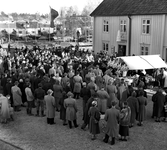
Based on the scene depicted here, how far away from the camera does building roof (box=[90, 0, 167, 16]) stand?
22.0 m

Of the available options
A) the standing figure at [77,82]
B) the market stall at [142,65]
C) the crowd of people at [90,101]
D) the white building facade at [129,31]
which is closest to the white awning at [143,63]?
the market stall at [142,65]

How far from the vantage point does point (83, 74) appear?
50.4 feet

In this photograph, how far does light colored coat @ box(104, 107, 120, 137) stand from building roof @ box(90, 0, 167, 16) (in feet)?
50.3

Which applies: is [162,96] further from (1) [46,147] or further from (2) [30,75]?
(2) [30,75]

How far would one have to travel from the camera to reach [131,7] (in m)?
24.9

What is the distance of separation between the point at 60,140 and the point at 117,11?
64.0 feet

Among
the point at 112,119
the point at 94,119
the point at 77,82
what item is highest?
the point at 77,82

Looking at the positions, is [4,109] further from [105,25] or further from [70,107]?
[105,25]

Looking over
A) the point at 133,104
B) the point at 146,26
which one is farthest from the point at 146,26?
the point at 133,104

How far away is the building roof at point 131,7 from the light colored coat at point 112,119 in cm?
1533

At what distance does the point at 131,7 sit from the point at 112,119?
18851 millimetres

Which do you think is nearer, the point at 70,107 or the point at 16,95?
the point at 70,107

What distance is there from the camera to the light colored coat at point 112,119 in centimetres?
827

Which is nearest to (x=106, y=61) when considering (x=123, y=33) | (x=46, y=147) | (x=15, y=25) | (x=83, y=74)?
(x=83, y=74)
